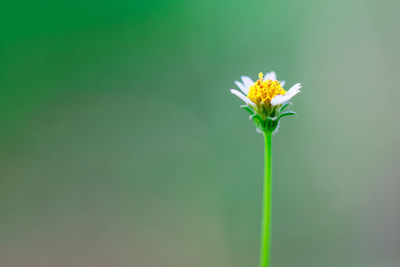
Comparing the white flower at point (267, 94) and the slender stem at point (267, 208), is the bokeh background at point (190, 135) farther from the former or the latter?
the white flower at point (267, 94)

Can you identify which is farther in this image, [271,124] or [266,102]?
[266,102]

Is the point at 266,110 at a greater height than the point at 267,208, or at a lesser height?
greater

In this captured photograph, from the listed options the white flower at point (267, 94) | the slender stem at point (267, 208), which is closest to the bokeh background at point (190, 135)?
the slender stem at point (267, 208)

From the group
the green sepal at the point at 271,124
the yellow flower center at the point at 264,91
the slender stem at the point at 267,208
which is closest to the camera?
the slender stem at the point at 267,208

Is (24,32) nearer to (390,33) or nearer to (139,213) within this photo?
(139,213)

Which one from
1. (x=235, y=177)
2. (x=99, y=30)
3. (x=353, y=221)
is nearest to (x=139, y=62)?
(x=99, y=30)

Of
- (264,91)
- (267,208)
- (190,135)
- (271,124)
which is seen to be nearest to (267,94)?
(264,91)

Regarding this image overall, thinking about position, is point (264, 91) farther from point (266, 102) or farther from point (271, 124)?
point (271, 124)
